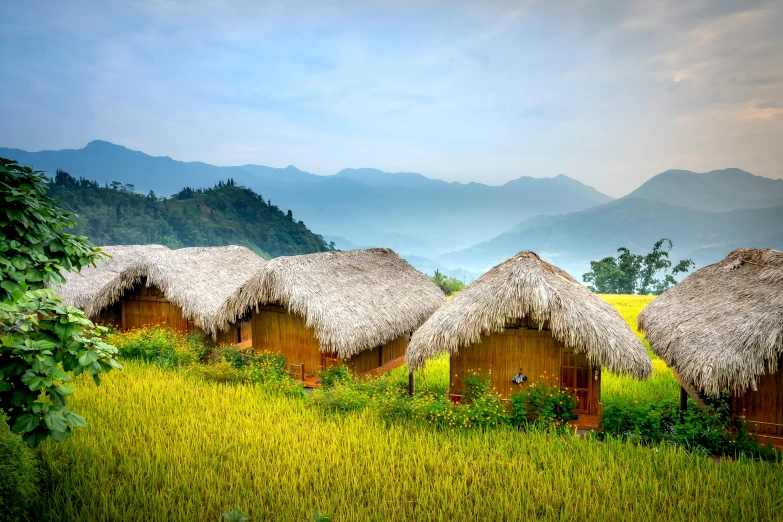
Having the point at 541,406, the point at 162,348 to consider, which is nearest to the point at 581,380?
the point at 541,406

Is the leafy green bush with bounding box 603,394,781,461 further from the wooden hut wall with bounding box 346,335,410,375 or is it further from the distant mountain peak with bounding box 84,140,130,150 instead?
the distant mountain peak with bounding box 84,140,130,150

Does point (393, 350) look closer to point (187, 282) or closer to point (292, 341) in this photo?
point (292, 341)

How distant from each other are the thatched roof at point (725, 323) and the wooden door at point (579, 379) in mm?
1383

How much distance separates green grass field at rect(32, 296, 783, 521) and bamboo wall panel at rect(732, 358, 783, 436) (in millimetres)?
1213

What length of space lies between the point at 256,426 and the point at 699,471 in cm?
582

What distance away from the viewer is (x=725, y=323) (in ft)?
25.1

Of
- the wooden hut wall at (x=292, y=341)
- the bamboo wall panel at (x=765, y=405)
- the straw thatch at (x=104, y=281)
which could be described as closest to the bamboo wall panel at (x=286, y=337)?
the wooden hut wall at (x=292, y=341)

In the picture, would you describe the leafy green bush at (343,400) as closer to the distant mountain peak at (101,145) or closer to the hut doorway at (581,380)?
the hut doorway at (581,380)

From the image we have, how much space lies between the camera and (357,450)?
6.41 meters

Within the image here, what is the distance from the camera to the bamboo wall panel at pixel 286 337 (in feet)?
35.2

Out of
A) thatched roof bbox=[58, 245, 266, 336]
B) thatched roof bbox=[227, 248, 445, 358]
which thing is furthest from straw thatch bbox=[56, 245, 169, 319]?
thatched roof bbox=[227, 248, 445, 358]

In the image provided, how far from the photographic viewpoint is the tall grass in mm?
5066

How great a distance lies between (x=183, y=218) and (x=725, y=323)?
5168 centimetres

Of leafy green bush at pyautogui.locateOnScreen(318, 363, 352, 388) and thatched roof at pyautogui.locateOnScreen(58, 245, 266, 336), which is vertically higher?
thatched roof at pyautogui.locateOnScreen(58, 245, 266, 336)
